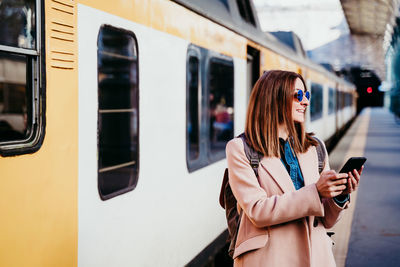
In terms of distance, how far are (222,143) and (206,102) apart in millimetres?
671

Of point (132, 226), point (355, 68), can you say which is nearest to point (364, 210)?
point (132, 226)

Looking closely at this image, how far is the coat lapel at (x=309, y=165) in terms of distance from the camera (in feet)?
7.27

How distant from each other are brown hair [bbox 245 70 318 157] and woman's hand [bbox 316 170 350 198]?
22 centimetres

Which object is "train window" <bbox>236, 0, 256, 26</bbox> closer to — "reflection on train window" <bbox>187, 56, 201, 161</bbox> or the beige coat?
"reflection on train window" <bbox>187, 56, 201, 161</bbox>

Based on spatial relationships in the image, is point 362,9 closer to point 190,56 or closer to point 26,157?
point 190,56

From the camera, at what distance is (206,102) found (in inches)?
181

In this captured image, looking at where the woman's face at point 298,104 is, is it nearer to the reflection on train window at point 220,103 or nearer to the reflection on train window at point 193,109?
the reflection on train window at point 193,109

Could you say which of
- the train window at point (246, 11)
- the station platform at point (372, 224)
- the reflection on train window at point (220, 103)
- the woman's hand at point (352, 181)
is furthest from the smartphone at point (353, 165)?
the train window at point (246, 11)

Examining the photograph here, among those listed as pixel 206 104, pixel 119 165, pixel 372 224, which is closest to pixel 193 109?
pixel 206 104

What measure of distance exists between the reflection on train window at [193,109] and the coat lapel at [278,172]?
6.65ft

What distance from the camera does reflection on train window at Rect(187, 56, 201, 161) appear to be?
165 inches

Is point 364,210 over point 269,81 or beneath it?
beneath

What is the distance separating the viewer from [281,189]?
6.94 ft

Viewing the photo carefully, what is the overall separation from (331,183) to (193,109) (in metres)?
2.46
